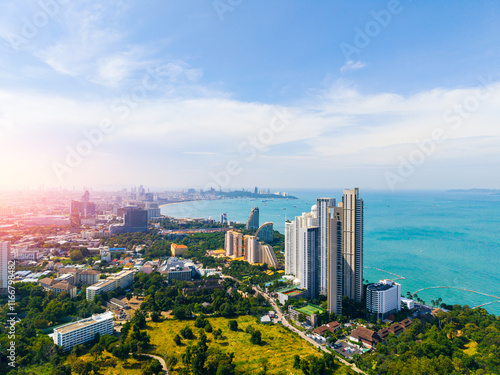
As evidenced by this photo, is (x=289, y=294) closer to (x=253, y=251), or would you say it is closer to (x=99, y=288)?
(x=253, y=251)

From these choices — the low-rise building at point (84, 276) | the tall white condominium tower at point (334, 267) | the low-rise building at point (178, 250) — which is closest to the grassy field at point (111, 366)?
the tall white condominium tower at point (334, 267)

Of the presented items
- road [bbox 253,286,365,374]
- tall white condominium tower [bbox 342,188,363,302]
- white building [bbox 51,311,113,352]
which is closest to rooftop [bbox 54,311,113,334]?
white building [bbox 51,311,113,352]

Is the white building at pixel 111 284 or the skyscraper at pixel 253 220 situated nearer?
the white building at pixel 111 284

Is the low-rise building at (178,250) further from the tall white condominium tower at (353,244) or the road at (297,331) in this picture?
the tall white condominium tower at (353,244)

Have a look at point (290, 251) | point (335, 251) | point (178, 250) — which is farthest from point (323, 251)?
point (178, 250)

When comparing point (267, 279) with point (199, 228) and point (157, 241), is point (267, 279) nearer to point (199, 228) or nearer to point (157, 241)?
point (157, 241)

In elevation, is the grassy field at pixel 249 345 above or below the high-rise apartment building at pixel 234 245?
below
